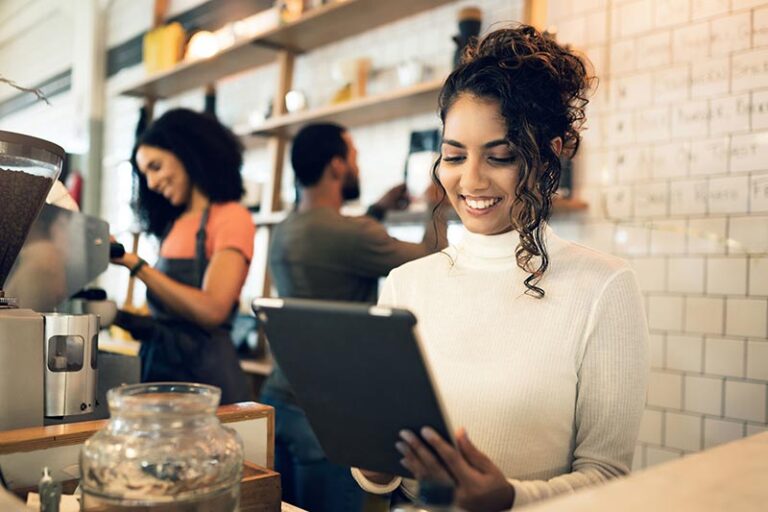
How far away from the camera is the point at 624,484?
784 millimetres

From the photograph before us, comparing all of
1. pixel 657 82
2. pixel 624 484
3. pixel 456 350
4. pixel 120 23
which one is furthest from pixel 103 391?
pixel 120 23

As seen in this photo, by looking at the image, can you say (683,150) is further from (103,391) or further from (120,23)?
(120,23)

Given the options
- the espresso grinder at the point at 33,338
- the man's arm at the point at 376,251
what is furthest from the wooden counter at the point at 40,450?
the man's arm at the point at 376,251

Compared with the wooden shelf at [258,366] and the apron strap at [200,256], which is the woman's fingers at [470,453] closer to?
the apron strap at [200,256]

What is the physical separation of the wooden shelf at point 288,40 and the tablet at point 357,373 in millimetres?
2525

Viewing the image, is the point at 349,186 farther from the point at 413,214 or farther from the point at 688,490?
the point at 688,490

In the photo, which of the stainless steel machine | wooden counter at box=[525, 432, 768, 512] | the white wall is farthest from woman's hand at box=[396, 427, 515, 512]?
the white wall

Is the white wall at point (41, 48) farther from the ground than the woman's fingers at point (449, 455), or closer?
farther from the ground

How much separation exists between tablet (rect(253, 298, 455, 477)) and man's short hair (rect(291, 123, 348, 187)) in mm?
1647

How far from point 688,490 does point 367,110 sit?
8.93ft

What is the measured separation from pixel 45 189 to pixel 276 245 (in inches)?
48.6

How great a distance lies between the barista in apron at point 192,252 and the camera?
2.23 metres

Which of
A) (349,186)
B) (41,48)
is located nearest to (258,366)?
(349,186)

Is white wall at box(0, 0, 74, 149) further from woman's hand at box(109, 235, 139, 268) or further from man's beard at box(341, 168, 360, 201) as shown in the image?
woman's hand at box(109, 235, 139, 268)
